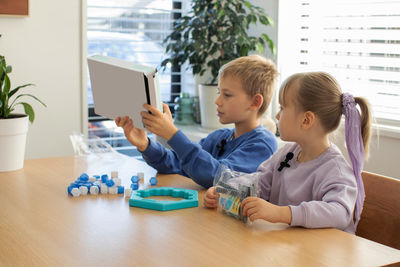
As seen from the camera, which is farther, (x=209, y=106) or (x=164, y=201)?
(x=209, y=106)

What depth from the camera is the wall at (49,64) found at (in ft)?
9.56

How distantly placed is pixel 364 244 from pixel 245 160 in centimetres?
63

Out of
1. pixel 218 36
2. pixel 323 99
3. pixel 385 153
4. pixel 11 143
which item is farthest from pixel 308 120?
pixel 218 36

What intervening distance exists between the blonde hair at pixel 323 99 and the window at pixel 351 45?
127 cm

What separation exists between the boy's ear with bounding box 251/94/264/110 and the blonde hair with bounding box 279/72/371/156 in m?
0.37

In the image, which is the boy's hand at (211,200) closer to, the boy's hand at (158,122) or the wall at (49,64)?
the boy's hand at (158,122)

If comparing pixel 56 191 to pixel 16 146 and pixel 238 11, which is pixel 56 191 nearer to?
pixel 16 146

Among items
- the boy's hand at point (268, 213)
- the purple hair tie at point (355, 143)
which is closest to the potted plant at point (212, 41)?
the purple hair tie at point (355, 143)

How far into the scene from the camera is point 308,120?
1.55 meters

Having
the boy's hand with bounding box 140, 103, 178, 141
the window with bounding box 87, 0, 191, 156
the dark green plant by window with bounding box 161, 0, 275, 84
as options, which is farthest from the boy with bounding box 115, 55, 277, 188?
A: the window with bounding box 87, 0, 191, 156

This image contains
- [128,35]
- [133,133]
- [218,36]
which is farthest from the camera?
[128,35]

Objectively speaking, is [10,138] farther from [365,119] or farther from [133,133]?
[365,119]

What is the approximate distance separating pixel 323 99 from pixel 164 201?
530 mm

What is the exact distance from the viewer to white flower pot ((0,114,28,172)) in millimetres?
1919
